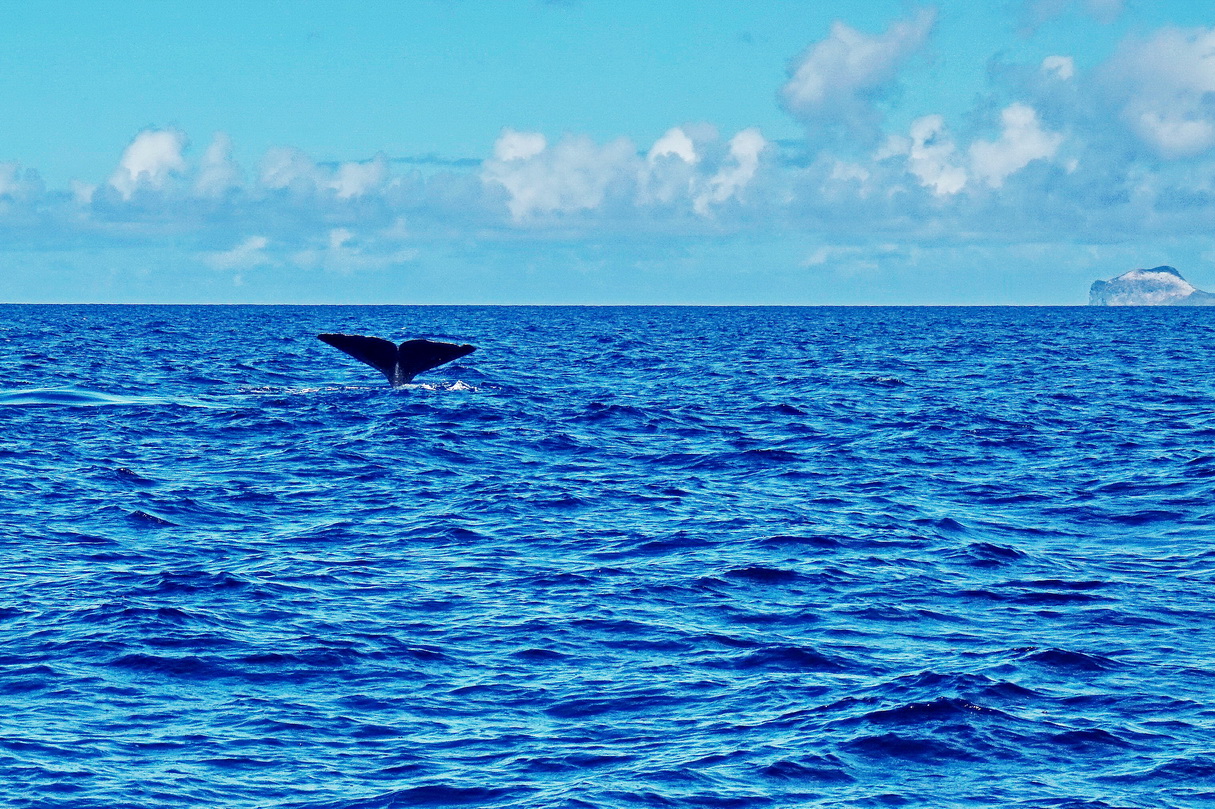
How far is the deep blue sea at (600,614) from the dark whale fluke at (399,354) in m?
3.35

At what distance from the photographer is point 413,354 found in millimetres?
38844

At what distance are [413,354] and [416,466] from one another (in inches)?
566

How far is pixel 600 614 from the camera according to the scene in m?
14.3

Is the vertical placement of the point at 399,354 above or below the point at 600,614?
above

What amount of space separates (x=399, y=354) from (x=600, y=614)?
25731 mm

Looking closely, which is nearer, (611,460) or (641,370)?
(611,460)

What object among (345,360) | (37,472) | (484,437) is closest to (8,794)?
(37,472)

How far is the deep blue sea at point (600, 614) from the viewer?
993cm

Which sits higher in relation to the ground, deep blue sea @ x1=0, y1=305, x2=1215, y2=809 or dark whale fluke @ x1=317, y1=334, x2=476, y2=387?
dark whale fluke @ x1=317, y1=334, x2=476, y2=387

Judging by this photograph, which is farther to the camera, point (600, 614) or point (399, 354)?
point (399, 354)

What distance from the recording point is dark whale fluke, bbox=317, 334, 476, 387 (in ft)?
115

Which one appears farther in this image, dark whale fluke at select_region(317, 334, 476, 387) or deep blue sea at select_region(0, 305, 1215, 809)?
dark whale fluke at select_region(317, 334, 476, 387)

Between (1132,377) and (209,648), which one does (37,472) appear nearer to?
(209,648)

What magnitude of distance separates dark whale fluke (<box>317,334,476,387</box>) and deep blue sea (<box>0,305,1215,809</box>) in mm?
3351
